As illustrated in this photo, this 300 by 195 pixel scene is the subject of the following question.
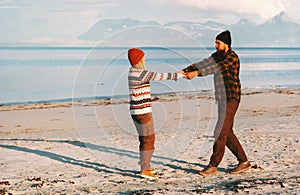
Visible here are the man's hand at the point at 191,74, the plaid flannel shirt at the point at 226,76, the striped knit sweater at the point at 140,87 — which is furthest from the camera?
the man's hand at the point at 191,74

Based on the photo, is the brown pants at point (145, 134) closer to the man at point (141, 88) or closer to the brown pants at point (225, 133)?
the man at point (141, 88)

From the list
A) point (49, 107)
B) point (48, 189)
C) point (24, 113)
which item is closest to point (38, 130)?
point (24, 113)

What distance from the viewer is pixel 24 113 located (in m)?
19.2

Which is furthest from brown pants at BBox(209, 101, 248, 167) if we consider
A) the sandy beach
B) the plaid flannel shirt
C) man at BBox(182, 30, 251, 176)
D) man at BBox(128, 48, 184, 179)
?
man at BBox(128, 48, 184, 179)

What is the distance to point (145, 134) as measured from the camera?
734cm

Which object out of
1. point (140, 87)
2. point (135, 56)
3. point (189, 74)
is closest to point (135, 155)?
point (189, 74)

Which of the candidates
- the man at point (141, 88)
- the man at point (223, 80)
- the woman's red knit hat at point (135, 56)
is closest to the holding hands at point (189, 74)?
the man at point (223, 80)

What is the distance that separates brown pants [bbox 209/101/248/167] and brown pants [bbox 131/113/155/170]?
0.99 metres

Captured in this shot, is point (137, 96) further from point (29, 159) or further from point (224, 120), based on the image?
point (29, 159)

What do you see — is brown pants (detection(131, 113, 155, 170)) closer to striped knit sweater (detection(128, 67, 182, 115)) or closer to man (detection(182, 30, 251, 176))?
striped knit sweater (detection(128, 67, 182, 115))

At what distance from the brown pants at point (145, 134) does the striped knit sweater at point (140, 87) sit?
0.11 metres

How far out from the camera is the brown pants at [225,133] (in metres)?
7.25

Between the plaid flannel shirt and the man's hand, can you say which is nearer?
the plaid flannel shirt

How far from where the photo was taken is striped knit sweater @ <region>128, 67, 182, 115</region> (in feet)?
23.0
